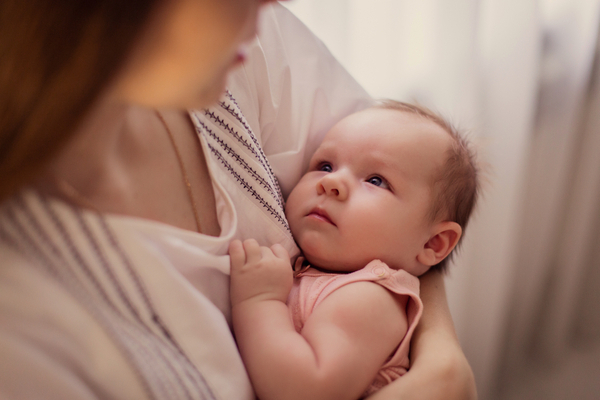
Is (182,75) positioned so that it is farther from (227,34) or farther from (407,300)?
(407,300)

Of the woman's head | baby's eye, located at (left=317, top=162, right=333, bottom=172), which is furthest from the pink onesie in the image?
the woman's head

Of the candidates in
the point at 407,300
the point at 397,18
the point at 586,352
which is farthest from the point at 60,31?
the point at 586,352

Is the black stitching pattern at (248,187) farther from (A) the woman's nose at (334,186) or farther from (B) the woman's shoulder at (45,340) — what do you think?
(B) the woman's shoulder at (45,340)

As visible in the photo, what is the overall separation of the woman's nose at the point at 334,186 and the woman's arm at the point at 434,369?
0.97 ft

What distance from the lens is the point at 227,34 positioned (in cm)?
46

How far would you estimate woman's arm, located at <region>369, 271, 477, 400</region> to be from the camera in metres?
0.70

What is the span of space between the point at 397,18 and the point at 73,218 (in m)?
1.17

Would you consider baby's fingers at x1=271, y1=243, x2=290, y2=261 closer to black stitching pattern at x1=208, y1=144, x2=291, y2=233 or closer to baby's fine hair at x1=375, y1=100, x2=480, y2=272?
black stitching pattern at x1=208, y1=144, x2=291, y2=233

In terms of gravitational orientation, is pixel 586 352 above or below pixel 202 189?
below

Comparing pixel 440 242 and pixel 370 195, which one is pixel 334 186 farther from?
pixel 440 242

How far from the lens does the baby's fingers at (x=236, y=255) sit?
0.69 metres

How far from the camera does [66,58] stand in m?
0.37

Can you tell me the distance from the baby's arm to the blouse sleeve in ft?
0.91

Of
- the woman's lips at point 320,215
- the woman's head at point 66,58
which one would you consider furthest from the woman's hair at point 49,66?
the woman's lips at point 320,215
